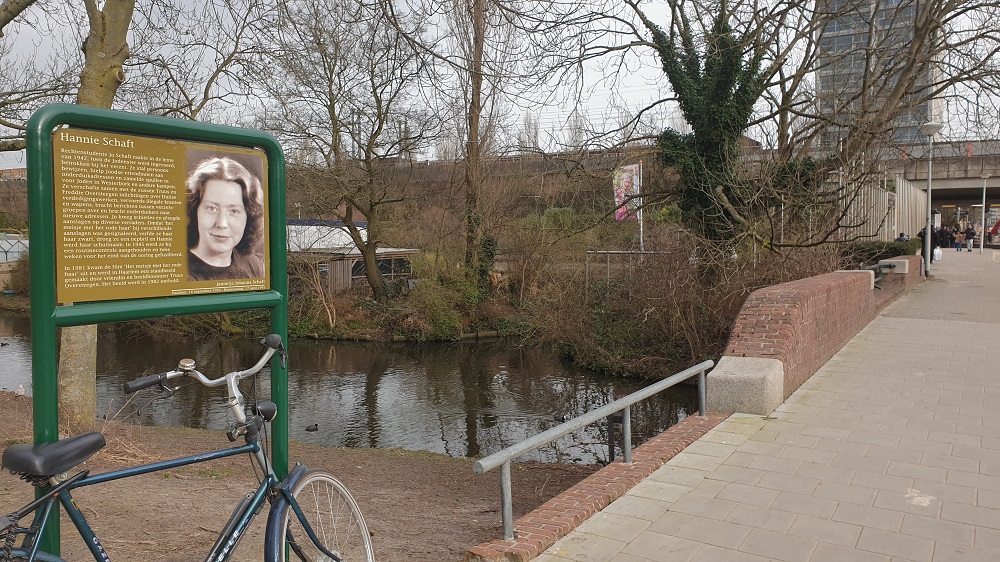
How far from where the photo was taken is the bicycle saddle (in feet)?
8.41

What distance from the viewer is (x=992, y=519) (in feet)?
14.7

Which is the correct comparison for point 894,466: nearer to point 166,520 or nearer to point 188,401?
point 166,520

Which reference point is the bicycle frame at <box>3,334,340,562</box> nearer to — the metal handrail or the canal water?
the metal handrail

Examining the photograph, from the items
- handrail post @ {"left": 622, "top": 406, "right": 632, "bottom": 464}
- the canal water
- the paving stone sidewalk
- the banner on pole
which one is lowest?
the canal water

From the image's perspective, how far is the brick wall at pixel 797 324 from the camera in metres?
7.66

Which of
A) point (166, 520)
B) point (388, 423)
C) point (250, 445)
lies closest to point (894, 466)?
point (250, 445)

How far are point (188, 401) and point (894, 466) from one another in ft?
43.5

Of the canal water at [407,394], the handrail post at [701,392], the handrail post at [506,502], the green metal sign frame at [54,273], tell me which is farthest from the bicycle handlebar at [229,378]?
the canal water at [407,394]

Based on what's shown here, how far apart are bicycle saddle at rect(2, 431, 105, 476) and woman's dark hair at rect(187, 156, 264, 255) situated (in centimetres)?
116

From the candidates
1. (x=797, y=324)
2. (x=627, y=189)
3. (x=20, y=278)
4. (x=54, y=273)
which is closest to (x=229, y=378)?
(x=54, y=273)

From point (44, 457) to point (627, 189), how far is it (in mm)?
15656

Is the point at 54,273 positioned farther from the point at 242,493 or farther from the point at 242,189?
the point at 242,493

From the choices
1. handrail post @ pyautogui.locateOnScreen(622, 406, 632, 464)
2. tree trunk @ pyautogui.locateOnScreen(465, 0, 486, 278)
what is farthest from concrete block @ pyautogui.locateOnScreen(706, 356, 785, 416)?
tree trunk @ pyautogui.locateOnScreen(465, 0, 486, 278)

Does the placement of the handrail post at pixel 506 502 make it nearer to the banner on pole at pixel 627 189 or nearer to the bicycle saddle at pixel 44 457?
the bicycle saddle at pixel 44 457
